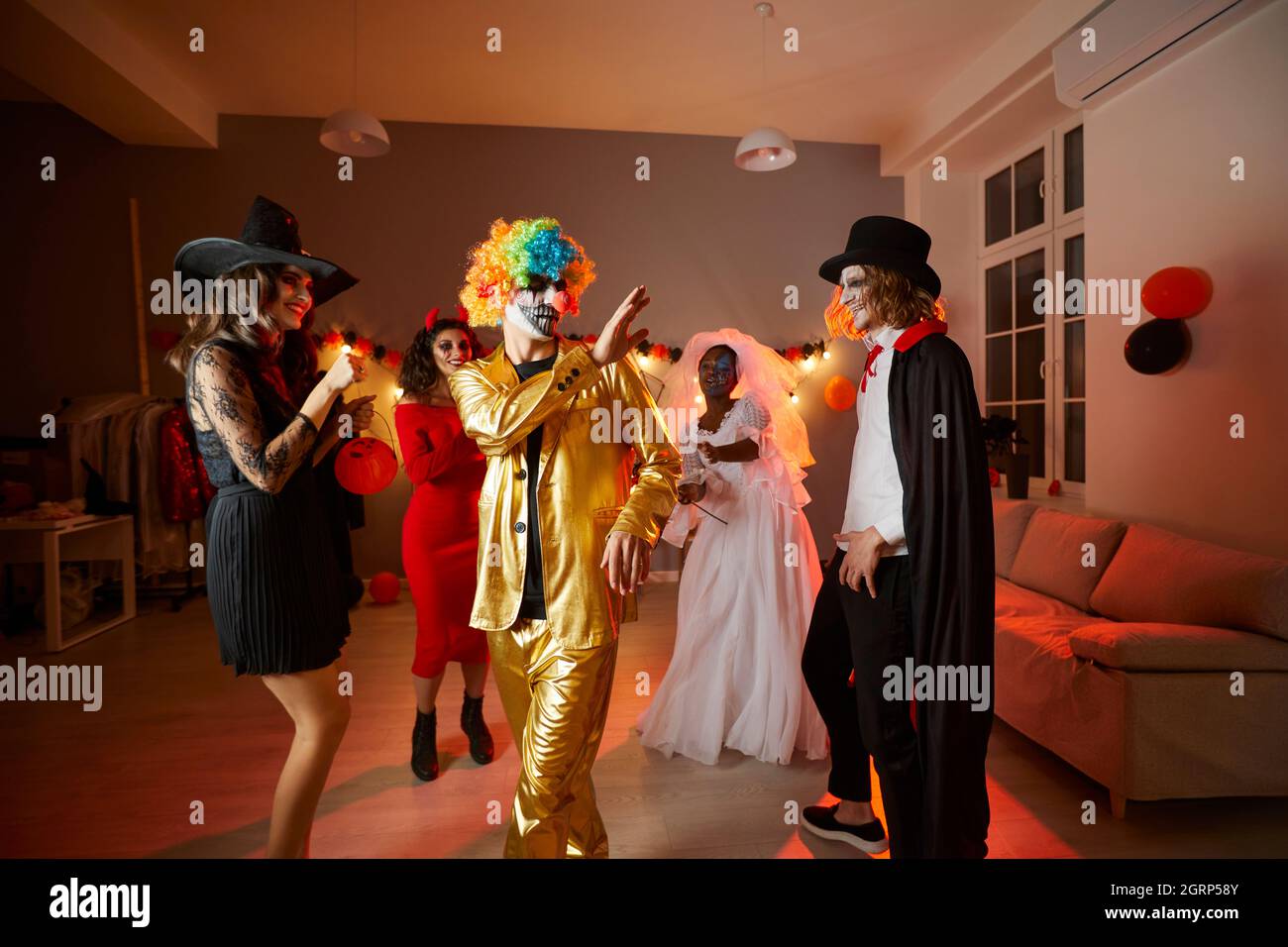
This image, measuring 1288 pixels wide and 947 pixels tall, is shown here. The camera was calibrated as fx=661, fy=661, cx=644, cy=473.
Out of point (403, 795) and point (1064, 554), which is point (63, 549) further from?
point (1064, 554)

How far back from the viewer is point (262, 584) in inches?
60.6

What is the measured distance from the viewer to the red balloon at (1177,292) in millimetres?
3273

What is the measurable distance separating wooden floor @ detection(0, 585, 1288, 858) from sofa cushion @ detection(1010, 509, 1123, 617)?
0.90 metres

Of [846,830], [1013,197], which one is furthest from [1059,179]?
[846,830]

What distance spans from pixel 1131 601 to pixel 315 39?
5.74 meters

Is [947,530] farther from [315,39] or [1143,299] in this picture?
→ [315,39]

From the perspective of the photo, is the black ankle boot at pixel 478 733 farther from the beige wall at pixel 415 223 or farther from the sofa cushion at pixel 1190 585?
the beige wall at pixel 415 223

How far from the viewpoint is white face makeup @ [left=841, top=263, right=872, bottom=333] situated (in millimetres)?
1793

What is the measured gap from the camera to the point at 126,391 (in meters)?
5.50

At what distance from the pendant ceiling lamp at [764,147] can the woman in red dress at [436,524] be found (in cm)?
264

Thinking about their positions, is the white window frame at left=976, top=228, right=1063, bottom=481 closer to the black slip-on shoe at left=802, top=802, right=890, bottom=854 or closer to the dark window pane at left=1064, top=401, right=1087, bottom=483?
the dark window pane at left=1064, top=401, right=1087, bottom=483

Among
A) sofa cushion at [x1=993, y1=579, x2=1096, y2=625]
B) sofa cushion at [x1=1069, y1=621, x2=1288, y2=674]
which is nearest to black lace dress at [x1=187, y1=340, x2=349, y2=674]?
sofa cushion at [x1=1069, y1=621, x2=1288, y2=674]

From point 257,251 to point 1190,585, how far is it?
11.2ft

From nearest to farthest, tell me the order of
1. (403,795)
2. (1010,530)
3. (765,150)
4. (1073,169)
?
1. (403,795)
2. (1010,530)
3. (765,150)
4. (1073,169)
